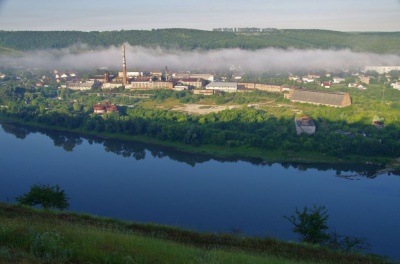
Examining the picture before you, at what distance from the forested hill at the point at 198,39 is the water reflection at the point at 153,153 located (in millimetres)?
16339

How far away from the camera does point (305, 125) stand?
694 cm

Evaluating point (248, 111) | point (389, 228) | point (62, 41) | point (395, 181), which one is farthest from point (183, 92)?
point (62, 41)

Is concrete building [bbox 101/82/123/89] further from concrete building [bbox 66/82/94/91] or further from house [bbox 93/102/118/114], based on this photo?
house [bbox 93/102/118/114]

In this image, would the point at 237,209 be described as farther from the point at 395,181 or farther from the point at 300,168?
the point at 395,181

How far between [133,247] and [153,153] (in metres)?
4.79

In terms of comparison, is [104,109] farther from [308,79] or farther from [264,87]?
[308,79]

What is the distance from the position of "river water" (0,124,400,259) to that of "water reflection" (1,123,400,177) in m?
0.01

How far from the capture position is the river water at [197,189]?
12.0ft

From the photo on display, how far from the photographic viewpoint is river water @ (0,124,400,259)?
12.0 feet

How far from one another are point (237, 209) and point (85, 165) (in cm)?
253

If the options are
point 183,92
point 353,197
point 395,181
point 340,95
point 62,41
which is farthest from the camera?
point 62,41

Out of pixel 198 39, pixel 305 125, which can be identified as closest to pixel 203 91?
pixel 305 125

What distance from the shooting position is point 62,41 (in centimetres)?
2459

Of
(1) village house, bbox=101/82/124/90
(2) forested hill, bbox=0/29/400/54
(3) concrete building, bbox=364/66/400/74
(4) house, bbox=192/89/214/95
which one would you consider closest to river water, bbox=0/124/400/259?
(4) house, bbox=192/89/214/95
